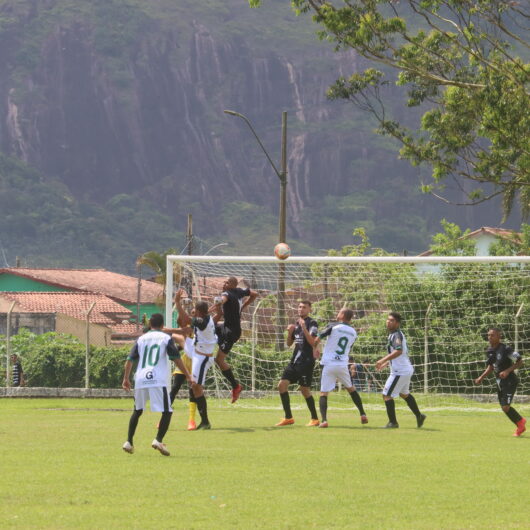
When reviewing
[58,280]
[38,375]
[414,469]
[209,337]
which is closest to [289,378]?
[209,337]

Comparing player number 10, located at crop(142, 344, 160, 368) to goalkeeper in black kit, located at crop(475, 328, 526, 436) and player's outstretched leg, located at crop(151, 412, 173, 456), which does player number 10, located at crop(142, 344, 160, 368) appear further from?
goalkeeper in black kit, located at crop(475, 328, 526, 436)

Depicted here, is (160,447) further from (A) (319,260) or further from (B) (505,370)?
(A) (319,260)

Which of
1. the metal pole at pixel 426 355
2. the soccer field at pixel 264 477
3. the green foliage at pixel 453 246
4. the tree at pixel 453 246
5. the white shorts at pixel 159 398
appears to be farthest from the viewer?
the green foliage at pixel 453 246

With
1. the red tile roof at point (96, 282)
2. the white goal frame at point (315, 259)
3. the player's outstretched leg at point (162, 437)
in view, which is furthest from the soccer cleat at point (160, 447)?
the red tile roof at point (96, 282)

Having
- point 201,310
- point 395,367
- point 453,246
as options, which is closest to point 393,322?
point 395,367

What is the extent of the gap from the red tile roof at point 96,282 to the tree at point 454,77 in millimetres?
61760

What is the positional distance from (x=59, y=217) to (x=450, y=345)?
166 metres

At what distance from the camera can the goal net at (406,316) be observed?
90.5 feet

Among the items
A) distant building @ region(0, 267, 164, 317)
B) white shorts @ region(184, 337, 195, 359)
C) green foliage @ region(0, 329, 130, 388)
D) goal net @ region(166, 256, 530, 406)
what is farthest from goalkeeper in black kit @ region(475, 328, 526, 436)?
distant building @ region(0, 267, 164, 317)

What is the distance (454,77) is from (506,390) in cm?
1059

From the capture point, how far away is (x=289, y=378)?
61.2 feet

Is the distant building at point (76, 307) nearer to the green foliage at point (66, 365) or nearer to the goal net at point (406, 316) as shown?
the green foliage at point (66, 365)

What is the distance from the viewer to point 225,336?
1905cm

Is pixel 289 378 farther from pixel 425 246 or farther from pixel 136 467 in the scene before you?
pixel 425 246
